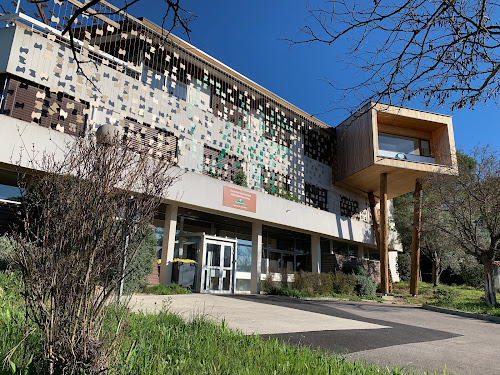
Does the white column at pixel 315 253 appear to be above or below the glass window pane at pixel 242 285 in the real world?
above

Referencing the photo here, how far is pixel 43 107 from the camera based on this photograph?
480 inches

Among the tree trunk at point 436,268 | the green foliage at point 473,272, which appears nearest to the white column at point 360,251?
the tree trunk at point 436,268

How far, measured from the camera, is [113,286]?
3.12m

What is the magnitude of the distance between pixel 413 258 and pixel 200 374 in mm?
21973

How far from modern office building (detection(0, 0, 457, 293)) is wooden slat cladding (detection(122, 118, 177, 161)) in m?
0.05

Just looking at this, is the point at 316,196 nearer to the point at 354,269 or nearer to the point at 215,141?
the point at 354,269

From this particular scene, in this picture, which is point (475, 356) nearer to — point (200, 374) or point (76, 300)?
point (200, 374)

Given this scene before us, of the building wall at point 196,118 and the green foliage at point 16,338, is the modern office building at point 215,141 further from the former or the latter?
the green foliage at point 16,338

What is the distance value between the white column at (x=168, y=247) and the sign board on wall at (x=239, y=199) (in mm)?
2187

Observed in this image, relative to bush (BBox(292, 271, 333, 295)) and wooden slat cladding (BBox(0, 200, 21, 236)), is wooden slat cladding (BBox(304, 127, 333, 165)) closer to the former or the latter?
bush (BBox(292, 271, 333, 295))

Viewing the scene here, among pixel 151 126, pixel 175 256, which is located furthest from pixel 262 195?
pixel 151 126

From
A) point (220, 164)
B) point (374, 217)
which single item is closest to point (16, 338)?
point (220, 164)

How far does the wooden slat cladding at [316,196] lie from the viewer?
22.8m

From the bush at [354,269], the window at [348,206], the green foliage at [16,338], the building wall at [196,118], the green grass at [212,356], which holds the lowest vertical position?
the green grass at [212,356]
